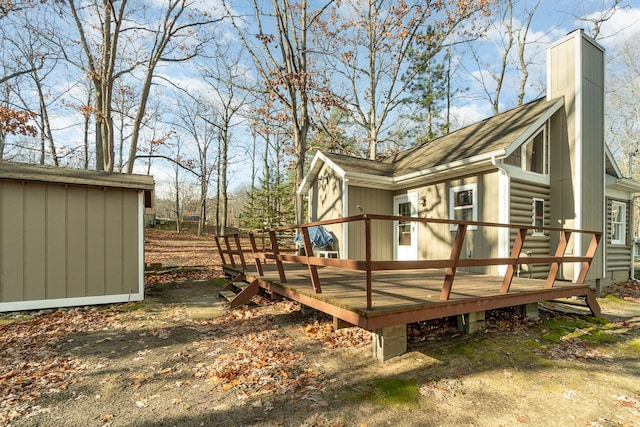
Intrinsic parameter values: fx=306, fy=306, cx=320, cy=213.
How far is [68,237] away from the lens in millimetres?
6223

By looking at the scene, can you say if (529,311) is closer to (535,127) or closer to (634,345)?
(634,345)

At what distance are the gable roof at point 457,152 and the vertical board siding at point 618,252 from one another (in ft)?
12.7

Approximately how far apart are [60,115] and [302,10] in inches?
624

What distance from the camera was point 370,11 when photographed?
1595 cm

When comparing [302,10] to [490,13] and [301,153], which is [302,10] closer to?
[301,153]

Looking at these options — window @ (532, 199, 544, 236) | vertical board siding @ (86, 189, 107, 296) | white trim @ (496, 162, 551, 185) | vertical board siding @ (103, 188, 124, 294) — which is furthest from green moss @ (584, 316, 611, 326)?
vertical board siding @ (86, 189, 107, 296)

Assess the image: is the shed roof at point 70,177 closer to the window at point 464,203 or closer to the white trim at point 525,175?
the window at point 464,203

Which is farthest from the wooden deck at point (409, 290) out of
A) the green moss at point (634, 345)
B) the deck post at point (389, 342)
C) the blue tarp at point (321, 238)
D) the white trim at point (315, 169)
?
the white trim at point (315, 169)

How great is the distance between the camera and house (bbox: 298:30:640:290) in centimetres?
760

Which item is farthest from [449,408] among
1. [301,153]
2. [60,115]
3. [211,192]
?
[211,192]

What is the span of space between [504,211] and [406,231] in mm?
3192

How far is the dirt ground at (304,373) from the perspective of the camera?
267 centimetres

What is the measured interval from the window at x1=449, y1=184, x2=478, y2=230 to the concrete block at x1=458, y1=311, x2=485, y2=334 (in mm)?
3830

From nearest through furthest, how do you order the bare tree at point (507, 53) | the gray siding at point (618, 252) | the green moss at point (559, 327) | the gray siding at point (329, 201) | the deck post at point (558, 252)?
the green moss at point (559, 327) < the deck post at point (558, 252) < the gray siding at point (618, 252) < the gray siding at point (329, 201) < the bare tree at point (507, 53)
